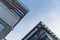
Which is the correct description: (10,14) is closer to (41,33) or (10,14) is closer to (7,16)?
(7,16)

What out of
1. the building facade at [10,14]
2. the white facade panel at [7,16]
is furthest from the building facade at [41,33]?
the white facade panel at [7,16]

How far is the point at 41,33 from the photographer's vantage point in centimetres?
4397

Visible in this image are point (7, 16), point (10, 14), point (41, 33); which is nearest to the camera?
point (7, 16)

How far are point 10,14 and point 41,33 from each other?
38.5 feet

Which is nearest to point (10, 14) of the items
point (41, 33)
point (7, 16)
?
point (7, 16)

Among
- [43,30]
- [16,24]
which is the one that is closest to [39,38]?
[43,30]

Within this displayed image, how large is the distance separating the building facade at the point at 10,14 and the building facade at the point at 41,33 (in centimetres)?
815

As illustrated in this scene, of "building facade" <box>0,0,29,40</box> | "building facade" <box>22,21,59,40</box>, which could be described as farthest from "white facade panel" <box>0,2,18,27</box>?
"building facade" <box>22,21,59,40</box>

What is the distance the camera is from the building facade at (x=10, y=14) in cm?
3478

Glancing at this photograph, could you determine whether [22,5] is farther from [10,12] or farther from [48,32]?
[48,32]

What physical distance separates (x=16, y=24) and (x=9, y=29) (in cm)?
317

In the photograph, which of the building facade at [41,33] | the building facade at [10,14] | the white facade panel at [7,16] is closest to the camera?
the white facade panel at [7,16]

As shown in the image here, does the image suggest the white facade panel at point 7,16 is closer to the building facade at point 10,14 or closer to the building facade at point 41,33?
the building facade at point 10,14

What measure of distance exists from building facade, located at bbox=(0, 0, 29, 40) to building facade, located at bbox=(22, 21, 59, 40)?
8.15m
